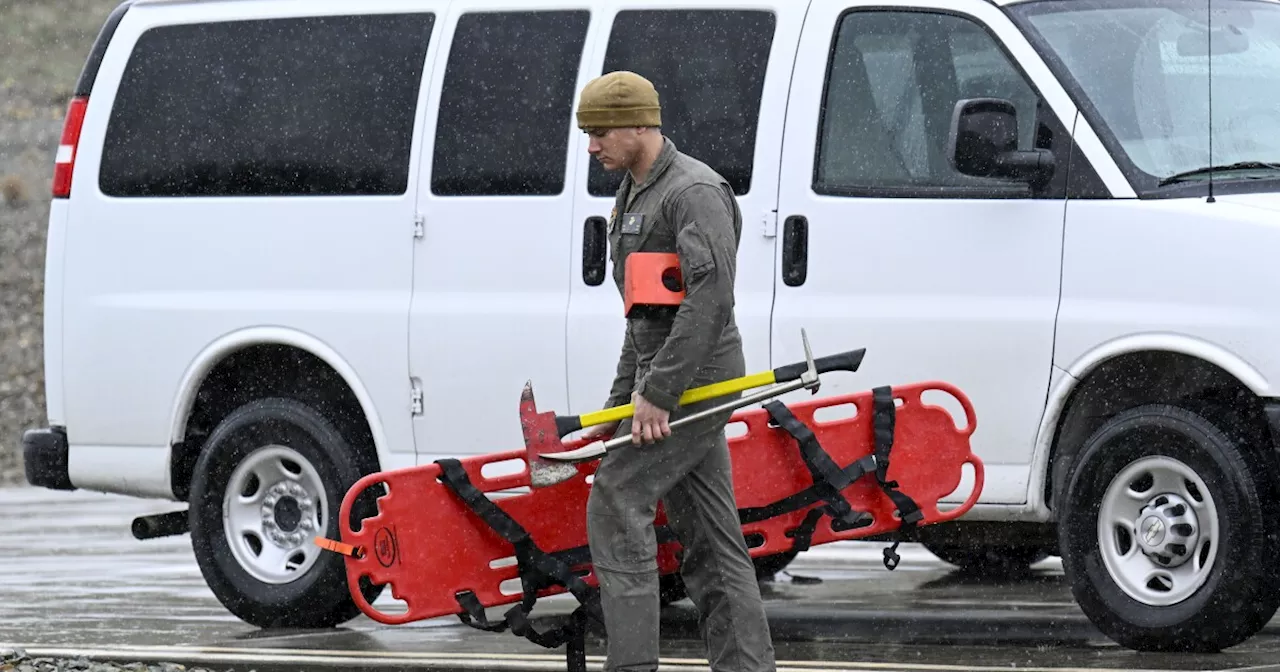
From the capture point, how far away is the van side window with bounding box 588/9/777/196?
848 centimetres

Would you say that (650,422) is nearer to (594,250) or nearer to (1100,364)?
(1100,364)

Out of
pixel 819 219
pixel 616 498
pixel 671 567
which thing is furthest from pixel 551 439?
pixel 819 219

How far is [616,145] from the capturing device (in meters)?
6.73

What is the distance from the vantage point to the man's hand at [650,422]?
6598mm

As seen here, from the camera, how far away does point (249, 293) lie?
9.31 m

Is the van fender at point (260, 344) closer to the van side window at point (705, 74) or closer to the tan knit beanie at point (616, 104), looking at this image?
the van side window at point (705, 74)

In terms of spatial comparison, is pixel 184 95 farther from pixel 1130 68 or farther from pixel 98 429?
pixel 1130 68

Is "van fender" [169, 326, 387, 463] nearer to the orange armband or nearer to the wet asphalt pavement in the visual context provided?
the wet asphalt pavement

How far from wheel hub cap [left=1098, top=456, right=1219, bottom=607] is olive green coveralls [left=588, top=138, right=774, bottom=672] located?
1552mm

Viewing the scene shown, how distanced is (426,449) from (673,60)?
172 centimetres

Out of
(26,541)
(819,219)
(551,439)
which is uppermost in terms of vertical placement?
(819,219)

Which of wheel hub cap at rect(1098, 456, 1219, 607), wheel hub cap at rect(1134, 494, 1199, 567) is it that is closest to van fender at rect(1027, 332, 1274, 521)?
wheel hub cap at rect(1098, 456, 1219, 607)

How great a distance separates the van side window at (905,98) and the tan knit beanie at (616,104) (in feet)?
5.54

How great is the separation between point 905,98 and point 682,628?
2.26 m
